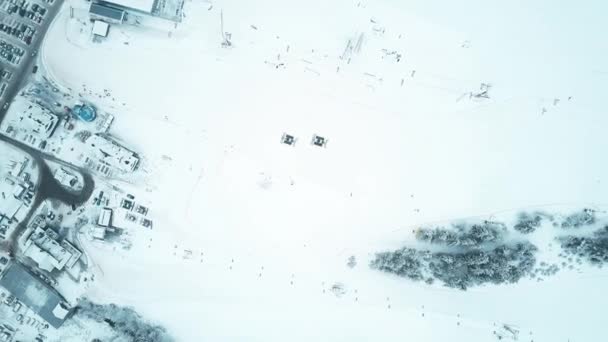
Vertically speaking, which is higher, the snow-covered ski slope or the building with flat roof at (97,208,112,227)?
the snow-covered ski slope

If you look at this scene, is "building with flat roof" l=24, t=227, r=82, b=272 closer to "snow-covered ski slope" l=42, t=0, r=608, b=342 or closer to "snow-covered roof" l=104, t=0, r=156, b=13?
"snow-covered ski slope" l=42, t=0, r=608, b=342

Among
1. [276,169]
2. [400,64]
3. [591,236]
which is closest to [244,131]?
[276,169]

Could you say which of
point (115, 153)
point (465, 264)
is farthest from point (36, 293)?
point (465, 264)

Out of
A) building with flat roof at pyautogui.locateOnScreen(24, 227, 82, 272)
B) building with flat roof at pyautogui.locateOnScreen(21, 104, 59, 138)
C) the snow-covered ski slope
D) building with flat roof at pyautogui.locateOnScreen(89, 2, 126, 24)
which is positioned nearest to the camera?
building with flat roof at pyautogui.locateOnScreen(24, 227, 82, 272)

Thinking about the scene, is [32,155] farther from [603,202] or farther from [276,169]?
[603,202]

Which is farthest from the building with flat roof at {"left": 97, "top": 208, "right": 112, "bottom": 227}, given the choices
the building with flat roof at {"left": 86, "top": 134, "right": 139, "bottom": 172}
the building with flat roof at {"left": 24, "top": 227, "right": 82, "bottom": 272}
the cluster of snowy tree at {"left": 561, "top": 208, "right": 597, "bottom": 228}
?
the cluster of snowy tree at {"left": 561, "top": 208, "right": 597, "bottom": 228}
